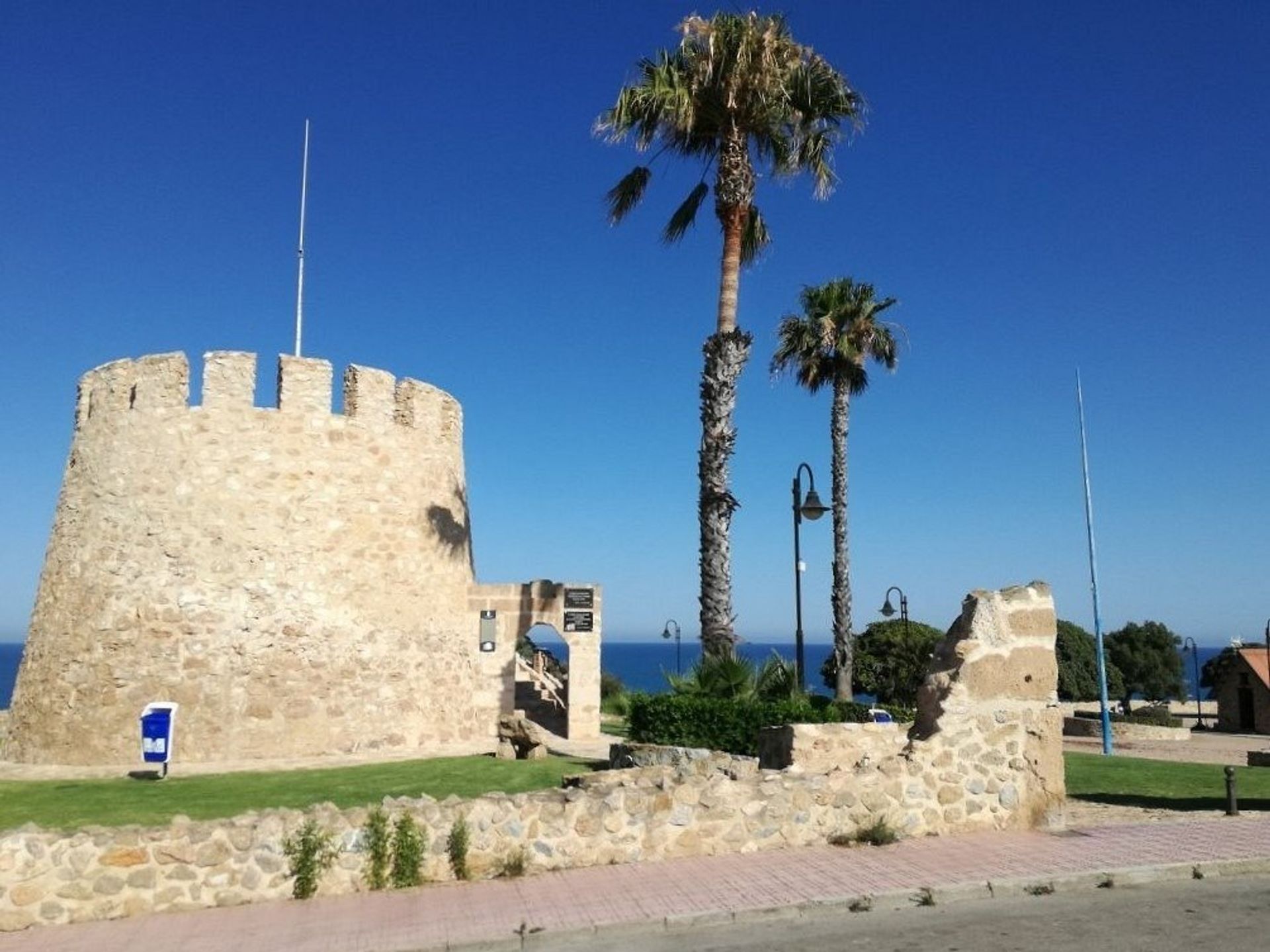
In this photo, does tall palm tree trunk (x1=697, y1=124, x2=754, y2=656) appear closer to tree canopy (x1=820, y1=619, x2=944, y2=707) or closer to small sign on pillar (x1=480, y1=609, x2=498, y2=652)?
small sign on pillar (x1=480, y1=609, x2=498, y2=652)

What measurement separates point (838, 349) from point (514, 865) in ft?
71.6

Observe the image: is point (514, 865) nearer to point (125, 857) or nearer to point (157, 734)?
point (125, 857)

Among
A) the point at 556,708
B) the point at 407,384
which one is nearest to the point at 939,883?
the point at 407,384

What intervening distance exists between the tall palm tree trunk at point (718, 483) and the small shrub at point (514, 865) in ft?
27.4

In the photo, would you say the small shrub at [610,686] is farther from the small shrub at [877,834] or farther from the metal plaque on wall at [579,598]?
the small shrub at [877,834]

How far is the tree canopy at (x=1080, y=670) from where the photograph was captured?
202 feet

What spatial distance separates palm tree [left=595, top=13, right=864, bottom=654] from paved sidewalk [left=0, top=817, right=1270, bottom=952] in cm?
758

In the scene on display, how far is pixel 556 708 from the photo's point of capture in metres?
25.7

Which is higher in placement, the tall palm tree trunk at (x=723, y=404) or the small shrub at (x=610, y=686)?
the tall palm tree trunk at (x=723, y=404)

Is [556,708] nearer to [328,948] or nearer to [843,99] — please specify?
[843,99]

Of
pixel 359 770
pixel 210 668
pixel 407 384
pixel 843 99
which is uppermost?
pixel 843 99

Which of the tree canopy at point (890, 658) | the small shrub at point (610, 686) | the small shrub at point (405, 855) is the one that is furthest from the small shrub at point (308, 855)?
the tree canopy at point (890, 658)

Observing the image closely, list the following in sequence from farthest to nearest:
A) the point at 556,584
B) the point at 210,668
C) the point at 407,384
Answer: the point at 556,584 < the point at 407,384 < the point at 210,668

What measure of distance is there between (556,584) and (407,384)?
5890 mm
